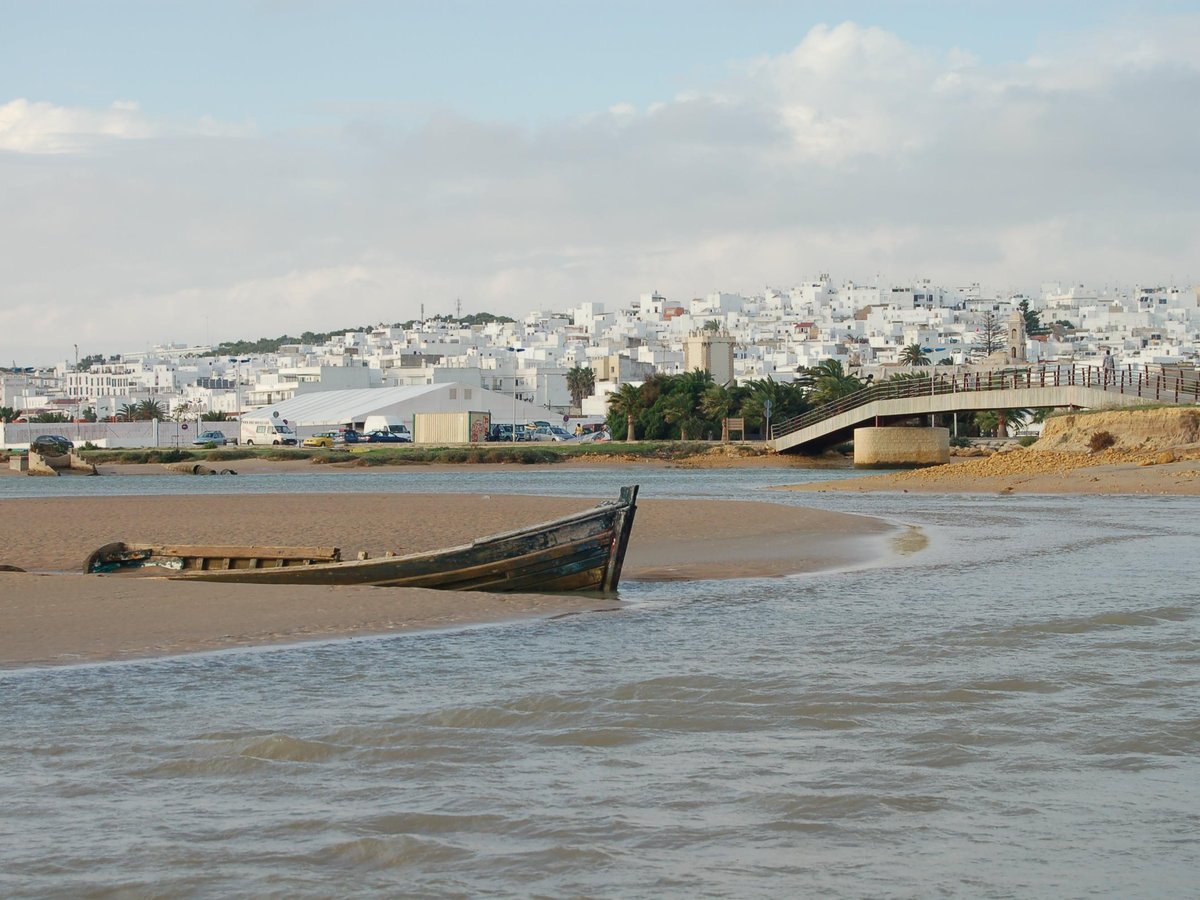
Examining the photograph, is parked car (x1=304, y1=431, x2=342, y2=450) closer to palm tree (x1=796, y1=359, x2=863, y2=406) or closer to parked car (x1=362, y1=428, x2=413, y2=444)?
parked car (x1=362, y1=428, x2=413, y2=444)

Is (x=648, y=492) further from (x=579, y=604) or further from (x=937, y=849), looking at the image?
(x=937, y=849)

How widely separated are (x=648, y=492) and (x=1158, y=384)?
784 inches

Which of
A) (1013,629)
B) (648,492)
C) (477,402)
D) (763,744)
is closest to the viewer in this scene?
(763,744)

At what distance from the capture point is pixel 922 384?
59812mm

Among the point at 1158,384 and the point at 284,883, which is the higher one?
the point at 1158,384

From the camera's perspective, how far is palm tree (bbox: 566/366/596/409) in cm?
16088

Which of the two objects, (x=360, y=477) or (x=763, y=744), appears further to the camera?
(x=360, y=477)

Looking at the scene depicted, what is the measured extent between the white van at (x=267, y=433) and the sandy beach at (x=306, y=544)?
6764 centimetres

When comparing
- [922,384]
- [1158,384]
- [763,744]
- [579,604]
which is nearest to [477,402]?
[922,384]

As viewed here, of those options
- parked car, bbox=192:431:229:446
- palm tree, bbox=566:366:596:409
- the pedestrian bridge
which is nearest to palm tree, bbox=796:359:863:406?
the pedestrian bridge

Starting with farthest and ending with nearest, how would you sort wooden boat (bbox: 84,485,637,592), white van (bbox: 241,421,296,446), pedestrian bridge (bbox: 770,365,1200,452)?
white van (bbox: 241,421,296,446) < pedestrian bridge (bbox: 770,365,1200,452) < wooden boat (bbox: 84,485,637,592)

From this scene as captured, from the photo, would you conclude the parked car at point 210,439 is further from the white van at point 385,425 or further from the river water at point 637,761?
the river water at point 637,761

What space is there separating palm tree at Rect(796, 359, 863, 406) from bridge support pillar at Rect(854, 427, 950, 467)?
2616 cm

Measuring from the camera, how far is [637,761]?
8562mm
